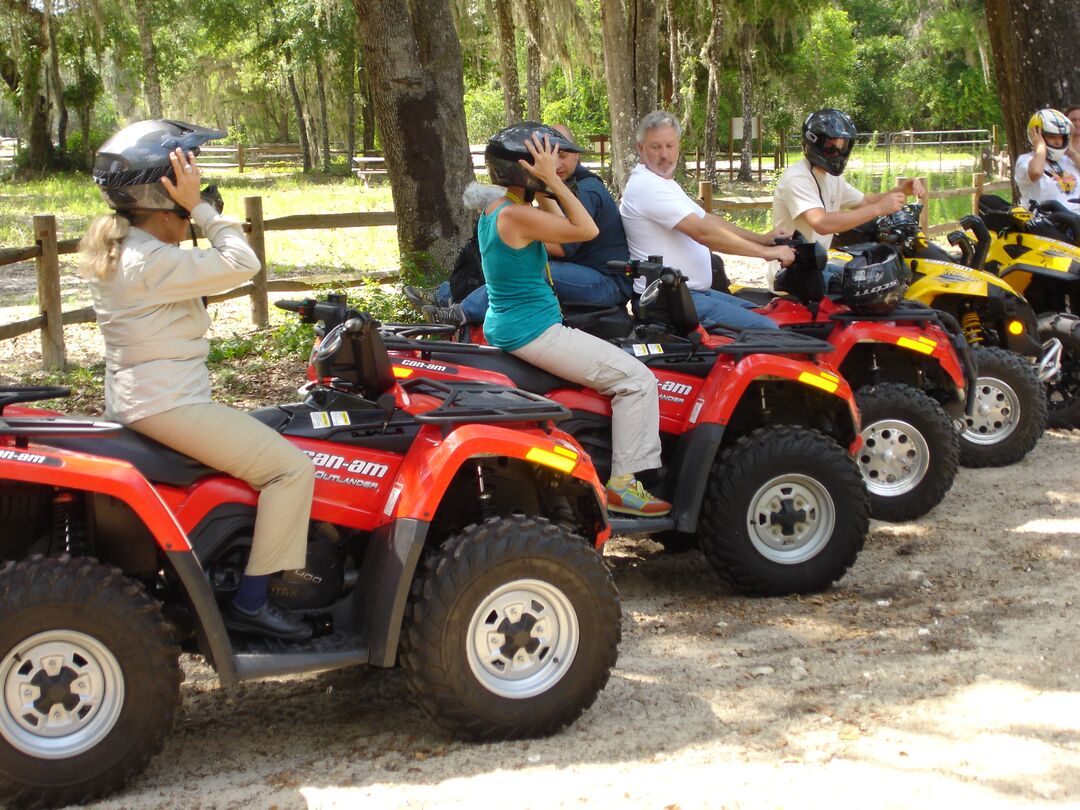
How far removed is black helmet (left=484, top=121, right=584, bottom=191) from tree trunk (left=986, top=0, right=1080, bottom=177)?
24.2 feet

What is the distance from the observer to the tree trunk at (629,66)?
18.3 meters

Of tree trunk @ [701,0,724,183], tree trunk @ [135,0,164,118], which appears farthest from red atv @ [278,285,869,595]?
tree trunk @ [135,0,164,118]

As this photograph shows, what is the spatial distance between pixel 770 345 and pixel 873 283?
1.16 meters

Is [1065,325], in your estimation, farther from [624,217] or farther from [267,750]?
[267,750]

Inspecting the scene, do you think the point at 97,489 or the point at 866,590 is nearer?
the point at 97,489

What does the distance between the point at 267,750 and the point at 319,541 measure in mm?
688

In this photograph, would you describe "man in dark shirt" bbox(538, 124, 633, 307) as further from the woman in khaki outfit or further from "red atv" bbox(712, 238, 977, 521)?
the woman in khaki outfit

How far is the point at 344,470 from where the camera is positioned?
4219 mm

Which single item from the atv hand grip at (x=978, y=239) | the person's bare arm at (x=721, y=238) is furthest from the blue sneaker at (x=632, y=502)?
the atv hand grip at (x=978, y=239)

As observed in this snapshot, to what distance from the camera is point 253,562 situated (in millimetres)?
3928

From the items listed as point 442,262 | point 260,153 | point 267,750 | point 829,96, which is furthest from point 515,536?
point 260,153

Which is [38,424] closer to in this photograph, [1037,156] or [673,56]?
[1037,156]

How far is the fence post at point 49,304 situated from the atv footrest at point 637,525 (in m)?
6.85

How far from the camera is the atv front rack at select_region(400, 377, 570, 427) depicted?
4.23 m
